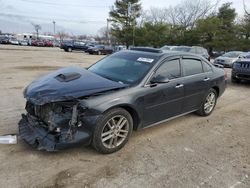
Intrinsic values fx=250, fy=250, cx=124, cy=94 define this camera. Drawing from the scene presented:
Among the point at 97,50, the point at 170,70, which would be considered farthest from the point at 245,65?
the point at 97,50

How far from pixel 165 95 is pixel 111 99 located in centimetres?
119

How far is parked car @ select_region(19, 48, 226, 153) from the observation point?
3.35 metres

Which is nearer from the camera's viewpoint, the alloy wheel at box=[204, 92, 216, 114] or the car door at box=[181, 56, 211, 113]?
the car door at box=[181, 56, 211, 113]

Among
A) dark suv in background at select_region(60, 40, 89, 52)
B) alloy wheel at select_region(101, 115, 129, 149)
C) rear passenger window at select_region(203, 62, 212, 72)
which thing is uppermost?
dark suv in background at select_region(60, 40, 89, 52)

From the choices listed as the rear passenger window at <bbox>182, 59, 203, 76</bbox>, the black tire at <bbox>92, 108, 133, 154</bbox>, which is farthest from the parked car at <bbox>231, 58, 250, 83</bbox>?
the black tire at <bbox>92, 108, 133, 154</bbox>

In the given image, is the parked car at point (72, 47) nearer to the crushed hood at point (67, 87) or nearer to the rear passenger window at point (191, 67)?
the rear passenger window at point (191, 67)

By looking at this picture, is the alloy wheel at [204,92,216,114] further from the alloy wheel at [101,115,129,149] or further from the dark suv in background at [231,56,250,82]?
the dark suv in background at [231,56,250,82]

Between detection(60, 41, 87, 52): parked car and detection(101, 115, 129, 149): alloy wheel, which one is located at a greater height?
detection(60, 41, 87, 52): parked car

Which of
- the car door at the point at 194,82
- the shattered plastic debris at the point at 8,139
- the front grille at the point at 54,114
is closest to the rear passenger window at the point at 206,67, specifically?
the car door at the point at 194,82

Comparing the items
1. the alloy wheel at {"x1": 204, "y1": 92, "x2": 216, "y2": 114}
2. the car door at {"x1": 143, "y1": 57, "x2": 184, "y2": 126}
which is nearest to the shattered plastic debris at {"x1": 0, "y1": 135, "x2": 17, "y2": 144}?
the car door at {"x1": 143, "y1": 57, "x2": 184, "y2": 126}

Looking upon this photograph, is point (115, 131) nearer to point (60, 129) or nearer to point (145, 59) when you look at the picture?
point (60, 129)

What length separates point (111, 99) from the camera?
11.6 ft

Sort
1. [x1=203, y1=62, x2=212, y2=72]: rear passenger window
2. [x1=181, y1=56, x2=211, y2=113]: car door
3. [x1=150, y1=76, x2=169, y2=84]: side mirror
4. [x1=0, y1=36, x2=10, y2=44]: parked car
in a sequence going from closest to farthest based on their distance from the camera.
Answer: [x1=150, y1=76, x2=169, y2=84]: side mirror, [x1=181, y1=56, x2=211, y2=113]: car door, [x1=203, y1=62, x2=212, y2=72]: rear passenger window, [x1=0, y1=36, x2=10, y2=44]: parked car

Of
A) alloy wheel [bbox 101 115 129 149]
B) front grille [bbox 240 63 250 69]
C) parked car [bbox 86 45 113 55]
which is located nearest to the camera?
alloy wheel [bbox 101 115 129 149]
